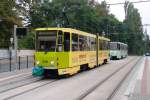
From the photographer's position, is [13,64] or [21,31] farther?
[13,64]

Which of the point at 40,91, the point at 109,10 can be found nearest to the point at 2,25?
the point at 40,91

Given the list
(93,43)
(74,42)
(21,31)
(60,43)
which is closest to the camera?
(60,43)

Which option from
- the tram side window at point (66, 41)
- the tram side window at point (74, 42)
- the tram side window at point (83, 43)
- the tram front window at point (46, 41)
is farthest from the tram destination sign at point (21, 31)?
the tram side window at point (66, 41)

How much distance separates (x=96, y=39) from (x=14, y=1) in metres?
16.1

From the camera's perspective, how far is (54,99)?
48.9 feet

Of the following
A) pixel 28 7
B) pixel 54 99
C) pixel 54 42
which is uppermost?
pixel 28 7

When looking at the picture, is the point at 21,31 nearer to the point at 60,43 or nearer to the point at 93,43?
the point at 60,43

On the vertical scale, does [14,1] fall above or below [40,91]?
above

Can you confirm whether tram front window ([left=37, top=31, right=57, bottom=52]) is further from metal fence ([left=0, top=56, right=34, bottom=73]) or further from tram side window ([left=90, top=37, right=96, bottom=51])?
tram side window ([left=90, top=37, right=96, bottom=51])

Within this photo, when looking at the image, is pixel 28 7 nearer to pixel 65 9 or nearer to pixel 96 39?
pixel 96 39

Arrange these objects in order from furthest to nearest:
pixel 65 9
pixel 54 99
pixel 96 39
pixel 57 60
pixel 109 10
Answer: pixel 109 10, pixel 65 9, pixel 96 39, pixel 57 60, pixel 54 99

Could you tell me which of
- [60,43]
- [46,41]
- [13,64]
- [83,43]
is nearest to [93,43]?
[83,43]

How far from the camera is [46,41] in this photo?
77.8 feet

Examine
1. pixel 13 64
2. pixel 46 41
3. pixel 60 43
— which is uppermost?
pixel 46 41
